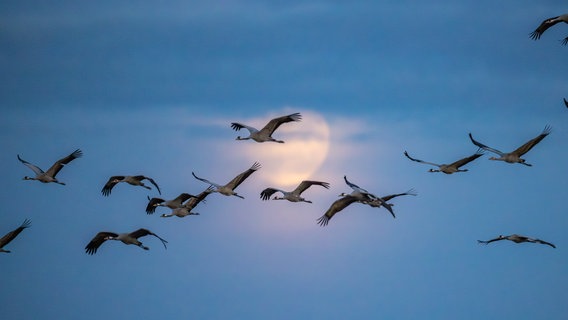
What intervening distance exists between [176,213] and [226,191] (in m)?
4.27

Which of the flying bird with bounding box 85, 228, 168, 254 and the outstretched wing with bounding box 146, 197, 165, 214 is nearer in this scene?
the flying bird with bounding box 85, 228, 168, 254

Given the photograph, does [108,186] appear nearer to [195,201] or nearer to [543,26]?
[195,201]

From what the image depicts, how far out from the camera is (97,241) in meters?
47.2

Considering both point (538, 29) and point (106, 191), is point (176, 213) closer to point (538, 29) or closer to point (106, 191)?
point (106, 191)

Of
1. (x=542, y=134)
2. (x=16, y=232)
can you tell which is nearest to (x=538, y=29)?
(x=542, y=134)

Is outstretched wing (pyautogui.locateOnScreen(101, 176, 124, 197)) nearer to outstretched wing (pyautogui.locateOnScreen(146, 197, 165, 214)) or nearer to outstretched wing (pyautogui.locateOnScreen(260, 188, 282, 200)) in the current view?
outstretched wing (pyautogui.locateOnScreen(146, 197, 165, 214))

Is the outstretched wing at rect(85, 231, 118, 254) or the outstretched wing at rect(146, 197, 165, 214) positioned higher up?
the outstretched wing at rect(146, 197, 165, 214)

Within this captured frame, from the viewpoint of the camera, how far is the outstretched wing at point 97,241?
4684 centimetres

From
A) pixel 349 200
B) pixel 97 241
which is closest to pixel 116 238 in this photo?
pixel 97 241

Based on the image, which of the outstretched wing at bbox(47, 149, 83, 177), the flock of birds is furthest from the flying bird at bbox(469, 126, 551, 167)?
the outstretched wing at bbox(47, 149, 83, 177)

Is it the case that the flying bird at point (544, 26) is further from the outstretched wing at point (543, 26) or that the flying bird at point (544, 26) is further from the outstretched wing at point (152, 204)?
the outstretched wing at point (152, 204)

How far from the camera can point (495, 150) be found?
4434cm

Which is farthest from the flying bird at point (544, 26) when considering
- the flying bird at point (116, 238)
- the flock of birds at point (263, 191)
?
the flying bird at point (116, 238)

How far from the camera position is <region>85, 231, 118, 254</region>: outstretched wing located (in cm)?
4684
